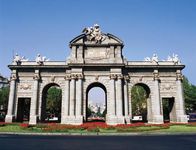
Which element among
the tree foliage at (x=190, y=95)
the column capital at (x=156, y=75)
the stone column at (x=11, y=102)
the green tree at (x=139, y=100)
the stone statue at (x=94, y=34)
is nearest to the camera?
the stone column at (x=11, y=102)

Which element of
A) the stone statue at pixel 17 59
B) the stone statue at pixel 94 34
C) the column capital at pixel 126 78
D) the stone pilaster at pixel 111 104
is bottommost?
the stone pilaster at pixel 111 104

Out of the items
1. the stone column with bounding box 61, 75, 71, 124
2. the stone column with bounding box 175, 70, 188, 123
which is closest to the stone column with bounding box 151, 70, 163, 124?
the stone column with bounding box 175, 70, 188, 123

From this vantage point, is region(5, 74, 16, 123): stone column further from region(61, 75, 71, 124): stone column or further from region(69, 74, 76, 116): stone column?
region(69, 74, 76, 116): stone column

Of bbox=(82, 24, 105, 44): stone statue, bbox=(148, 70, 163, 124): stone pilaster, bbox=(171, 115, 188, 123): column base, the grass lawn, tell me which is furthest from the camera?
bbox=(82, 24, 105, 44): stone statue

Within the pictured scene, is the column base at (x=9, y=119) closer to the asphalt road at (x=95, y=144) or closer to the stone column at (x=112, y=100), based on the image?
the stone column at (x=112, y=100)

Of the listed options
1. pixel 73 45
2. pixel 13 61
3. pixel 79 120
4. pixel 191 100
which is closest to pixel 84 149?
pixel 79 120

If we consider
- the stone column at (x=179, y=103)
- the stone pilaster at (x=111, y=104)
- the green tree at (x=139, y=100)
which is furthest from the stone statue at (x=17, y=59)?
the green tree at (x=139, y=100)

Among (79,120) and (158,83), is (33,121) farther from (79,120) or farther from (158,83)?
(158,83)

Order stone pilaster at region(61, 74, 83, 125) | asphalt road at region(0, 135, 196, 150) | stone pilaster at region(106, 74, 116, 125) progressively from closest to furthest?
asphalt road at region(0, 135, 196, 150)
stone pilaster at region(61, 74, 83, 125)
stone pilaster at region(106, 74, 116, 125)

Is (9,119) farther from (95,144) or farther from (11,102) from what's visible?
(95,144)

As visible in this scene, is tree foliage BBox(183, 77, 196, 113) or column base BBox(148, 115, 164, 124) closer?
column base BBox(148, 115, 164, 124)

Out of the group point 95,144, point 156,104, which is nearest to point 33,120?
point 156,104

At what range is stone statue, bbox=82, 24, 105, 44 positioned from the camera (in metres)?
38.6

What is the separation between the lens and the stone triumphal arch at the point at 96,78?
3625 cm
